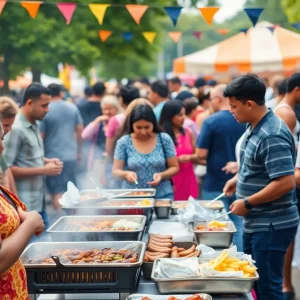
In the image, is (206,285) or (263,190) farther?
(263,190)

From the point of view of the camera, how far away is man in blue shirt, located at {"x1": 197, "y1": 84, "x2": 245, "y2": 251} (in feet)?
19.1

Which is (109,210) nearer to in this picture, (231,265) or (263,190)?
(263,190)

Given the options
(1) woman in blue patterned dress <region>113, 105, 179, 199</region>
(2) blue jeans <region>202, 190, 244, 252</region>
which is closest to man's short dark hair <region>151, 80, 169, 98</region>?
(2) blue jeans <region>202, 190, 244, 252</region>

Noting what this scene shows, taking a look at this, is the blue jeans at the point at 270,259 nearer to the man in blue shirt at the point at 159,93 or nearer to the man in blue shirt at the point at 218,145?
the man in blue shirt at the point at 218,145

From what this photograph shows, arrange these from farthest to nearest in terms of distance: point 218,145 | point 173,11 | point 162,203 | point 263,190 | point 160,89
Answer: point 173,11
point 160,89
point 218,145
point 162,203
point 263,190

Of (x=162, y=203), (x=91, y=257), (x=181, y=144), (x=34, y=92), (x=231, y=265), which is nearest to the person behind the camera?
(x=231, y=265)

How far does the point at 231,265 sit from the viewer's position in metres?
3.06

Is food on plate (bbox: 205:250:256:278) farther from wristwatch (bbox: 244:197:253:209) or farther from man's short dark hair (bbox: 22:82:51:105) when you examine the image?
man's short dark hair (bbox: 22:82:51:105)

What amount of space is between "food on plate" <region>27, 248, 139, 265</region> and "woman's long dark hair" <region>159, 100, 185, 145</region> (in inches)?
122

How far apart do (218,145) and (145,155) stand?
3.34 ft

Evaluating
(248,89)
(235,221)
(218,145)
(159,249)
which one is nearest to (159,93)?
(218,145)

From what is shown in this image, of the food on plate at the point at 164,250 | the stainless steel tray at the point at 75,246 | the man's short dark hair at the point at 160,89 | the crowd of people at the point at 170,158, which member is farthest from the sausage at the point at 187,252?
the man's short dark hair at the point at 160,89

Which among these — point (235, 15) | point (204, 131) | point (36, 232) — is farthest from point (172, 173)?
point (235, 15)

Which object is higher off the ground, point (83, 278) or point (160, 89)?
point (160, 89)
